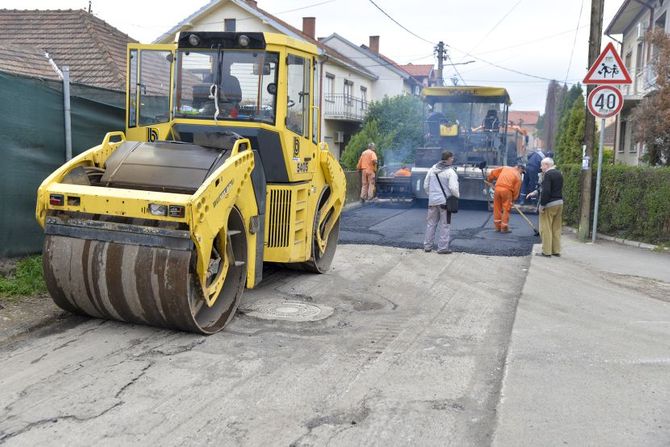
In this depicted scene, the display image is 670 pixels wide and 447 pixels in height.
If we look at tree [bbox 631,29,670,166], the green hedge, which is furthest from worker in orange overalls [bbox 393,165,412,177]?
the green hedge

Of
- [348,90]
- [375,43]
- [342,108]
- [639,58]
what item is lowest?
[342,108]

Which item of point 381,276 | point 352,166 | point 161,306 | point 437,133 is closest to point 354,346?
point 161,306

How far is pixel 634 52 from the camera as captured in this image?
26.5 meters

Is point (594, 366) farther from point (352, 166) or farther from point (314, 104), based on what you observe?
point (352, 166)

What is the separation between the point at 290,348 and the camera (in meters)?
5.80

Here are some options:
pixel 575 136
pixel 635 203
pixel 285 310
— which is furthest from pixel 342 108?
pixel 285 310

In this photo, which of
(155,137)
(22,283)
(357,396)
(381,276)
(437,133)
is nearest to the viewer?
(357,396)

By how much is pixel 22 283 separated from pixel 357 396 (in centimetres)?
391

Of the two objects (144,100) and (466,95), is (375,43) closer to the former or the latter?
(466,95)

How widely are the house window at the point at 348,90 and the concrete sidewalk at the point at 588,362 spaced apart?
2846 centimetres

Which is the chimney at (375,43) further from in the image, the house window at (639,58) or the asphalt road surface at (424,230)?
the asphalt road surface at (424,230)

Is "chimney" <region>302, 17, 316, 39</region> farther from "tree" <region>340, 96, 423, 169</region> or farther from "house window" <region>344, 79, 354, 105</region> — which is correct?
"tree" <region>340, 96, 423, 169</region>

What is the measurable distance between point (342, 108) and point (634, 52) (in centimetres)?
1493

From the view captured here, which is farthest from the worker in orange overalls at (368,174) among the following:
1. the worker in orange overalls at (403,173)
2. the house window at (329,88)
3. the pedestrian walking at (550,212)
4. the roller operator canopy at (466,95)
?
the house window at (329,88)
